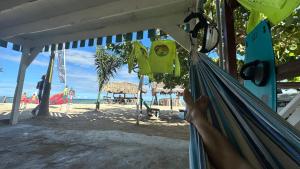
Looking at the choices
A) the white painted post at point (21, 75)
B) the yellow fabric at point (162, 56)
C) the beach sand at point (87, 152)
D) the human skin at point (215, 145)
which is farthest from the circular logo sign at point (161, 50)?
the white painted post at point (21, 75)

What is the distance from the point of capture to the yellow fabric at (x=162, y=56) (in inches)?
127

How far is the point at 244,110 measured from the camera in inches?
32.8

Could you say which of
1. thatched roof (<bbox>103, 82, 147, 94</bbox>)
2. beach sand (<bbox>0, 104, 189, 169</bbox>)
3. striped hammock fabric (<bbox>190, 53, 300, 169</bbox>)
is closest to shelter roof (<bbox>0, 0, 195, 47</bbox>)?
beach sand (<bbox>0, 104, 189, 169</bbox>)

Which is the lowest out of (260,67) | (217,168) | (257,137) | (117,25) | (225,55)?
(217,168)

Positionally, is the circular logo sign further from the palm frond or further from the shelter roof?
the palm frond

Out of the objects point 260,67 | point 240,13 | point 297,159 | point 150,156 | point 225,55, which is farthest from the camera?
point 240,13

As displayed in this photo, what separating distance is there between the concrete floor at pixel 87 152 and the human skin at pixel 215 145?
4.90 ft

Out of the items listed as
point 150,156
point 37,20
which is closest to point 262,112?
point 150,156

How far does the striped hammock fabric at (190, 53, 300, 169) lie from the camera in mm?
631

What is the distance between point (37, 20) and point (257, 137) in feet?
13.5

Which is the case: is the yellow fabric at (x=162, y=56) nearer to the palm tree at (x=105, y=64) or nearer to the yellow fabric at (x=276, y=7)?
the yellow fabric at (x=276, y=7)

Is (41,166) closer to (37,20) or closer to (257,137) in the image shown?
(257,137)

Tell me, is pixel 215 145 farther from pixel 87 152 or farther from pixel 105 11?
pixel 105 11

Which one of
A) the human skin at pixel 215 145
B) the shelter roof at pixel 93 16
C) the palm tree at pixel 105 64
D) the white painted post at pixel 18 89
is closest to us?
the human skin at pixel 215 145
